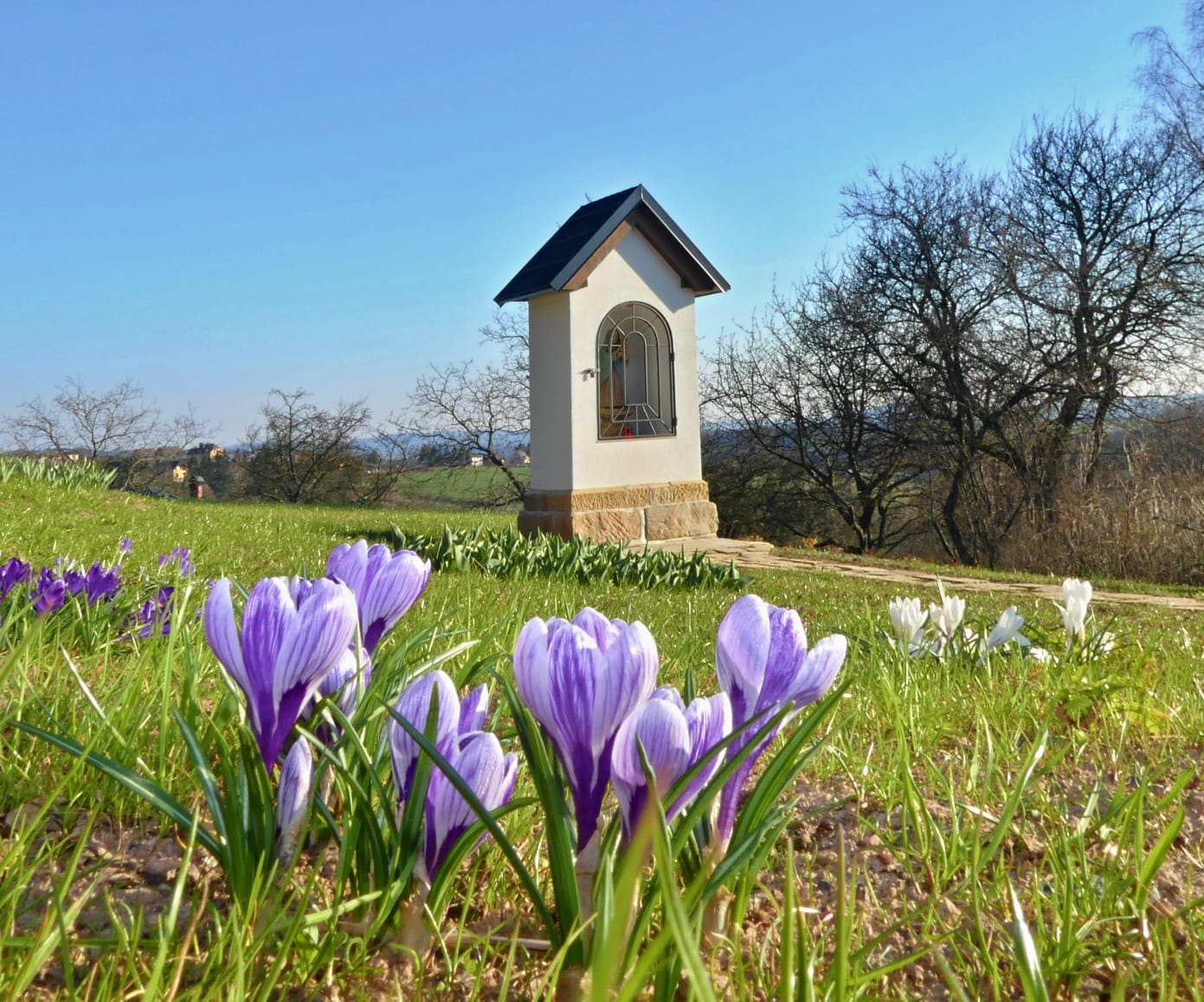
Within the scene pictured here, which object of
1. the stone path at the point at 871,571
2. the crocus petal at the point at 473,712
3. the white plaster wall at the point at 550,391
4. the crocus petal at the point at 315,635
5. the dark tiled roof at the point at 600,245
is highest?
the dark tiled roof at the point at 600,245

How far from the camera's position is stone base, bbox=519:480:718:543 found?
9.97 m

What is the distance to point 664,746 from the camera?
0.74 meters

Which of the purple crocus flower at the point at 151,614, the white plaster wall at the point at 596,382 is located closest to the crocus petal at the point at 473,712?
the purple crocus flower at the point at 151,614

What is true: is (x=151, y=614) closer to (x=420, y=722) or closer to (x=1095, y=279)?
(x=420, y=722)

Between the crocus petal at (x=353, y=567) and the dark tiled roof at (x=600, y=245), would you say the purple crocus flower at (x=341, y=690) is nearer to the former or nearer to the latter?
the crocus petal at (x=353, y=567)

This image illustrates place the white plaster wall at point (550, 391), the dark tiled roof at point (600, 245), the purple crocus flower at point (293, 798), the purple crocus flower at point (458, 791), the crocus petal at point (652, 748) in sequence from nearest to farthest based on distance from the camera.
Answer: the crocus petal at point (652, 748) → the purple crocus flower at point (458, 791) → the purple crocus flower at point (293, 798) → the dark tiled roof at point (600, 245) → the white plaster wall at point (550, 391)

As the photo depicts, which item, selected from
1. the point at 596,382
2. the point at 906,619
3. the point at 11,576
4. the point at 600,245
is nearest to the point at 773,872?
the point at 906,619

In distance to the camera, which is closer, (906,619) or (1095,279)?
(906,619)

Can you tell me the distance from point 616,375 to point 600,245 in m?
1.56

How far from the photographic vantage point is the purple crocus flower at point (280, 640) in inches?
34.4

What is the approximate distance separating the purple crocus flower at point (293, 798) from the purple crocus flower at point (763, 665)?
0.44m

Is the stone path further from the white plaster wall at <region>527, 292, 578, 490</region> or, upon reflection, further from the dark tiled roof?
the dark tiled roof

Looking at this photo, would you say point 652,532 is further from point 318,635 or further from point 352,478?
point 352,478

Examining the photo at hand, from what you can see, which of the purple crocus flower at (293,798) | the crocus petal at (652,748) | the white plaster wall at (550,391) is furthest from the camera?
the white plaster wall at (550,391)
